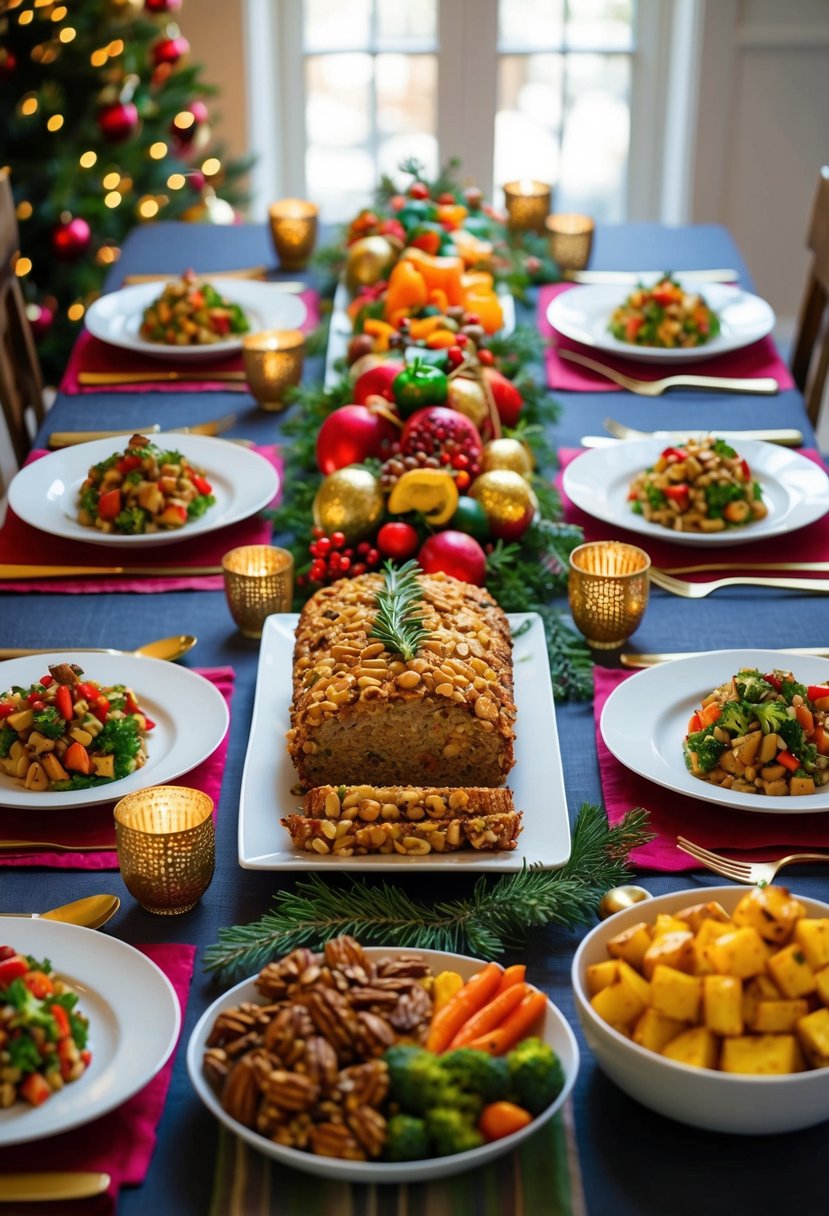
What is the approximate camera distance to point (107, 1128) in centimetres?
109

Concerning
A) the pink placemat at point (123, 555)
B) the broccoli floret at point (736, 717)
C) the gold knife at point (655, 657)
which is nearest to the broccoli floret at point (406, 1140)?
the broccoli floret at point (736, 717)

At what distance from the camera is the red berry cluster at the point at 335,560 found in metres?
1.85

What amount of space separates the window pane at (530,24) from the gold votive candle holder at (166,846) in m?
4.28

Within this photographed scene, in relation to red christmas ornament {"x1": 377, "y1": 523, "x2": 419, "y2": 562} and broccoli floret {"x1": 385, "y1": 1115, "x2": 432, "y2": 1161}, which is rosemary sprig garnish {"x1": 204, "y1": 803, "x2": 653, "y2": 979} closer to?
broccoli floret {"x1": 385, "y1": 1115, "x2": 432, "y2": 1161}

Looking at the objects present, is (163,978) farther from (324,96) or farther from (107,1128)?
(324,96)

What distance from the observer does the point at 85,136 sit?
13.5 ft

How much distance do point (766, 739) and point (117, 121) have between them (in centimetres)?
322

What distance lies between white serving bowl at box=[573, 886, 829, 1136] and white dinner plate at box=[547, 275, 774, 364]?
5.47 ft

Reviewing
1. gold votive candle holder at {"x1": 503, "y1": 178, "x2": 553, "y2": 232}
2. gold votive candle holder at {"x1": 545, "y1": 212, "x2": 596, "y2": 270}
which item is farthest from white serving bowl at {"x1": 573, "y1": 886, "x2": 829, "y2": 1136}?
gold votive candle holder at {"x1": 503, "y1": 178, "x2": 553, "y2": 232}

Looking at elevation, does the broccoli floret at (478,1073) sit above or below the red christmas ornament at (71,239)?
above

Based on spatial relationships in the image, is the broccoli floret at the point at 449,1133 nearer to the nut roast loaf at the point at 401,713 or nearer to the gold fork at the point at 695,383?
the nut roast loaf at the point at 401,713

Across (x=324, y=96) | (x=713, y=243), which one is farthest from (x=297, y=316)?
(x=324, y=96)

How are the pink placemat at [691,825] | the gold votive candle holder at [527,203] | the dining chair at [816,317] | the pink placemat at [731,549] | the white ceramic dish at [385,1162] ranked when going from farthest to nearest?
1. the gold votive candle holder at [527,203]
2. the dining chair at [816,317]
3. the pink placemat at [731,549]
4. the pink placemat at [691,825]
5. the white ceramic dish at [385,1162]

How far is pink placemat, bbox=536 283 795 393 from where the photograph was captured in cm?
253
